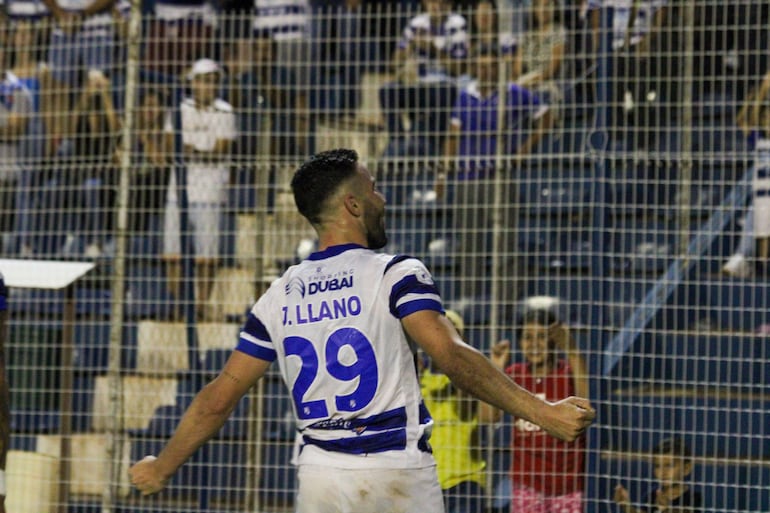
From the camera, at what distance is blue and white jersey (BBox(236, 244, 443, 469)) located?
14.1 feet

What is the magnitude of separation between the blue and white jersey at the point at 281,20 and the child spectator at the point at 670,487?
4.05m

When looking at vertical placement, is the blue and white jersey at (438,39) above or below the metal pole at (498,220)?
above

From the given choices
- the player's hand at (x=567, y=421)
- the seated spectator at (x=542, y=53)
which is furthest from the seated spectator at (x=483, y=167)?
the player's hand at (x=567, y=421)

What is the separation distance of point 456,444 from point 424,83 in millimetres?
2496

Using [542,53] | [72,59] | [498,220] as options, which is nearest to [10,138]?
[72,59]

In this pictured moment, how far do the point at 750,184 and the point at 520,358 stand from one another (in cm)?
181

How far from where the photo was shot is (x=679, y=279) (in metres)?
7.75

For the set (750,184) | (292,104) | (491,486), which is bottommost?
(491,486)

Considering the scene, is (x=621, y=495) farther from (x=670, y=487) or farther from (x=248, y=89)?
(x=248, y=89)

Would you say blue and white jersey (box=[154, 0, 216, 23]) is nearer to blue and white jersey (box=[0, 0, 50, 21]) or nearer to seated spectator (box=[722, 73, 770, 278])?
blue and white jersey (box=[0, 0, 50, 21])

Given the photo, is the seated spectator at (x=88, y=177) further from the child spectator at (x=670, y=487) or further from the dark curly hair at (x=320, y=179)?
the dark curly hair at (x=320, y=179)

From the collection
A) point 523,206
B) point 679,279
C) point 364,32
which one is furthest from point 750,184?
point 364,32

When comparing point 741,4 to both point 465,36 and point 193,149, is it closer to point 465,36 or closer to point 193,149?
point 465,36

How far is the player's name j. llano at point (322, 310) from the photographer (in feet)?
14.4
